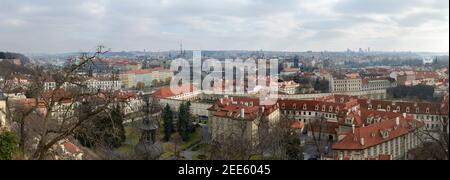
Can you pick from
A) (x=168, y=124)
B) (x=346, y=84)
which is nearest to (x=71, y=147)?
(x=168, y=124)

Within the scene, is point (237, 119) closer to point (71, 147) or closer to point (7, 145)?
point (71, 147)

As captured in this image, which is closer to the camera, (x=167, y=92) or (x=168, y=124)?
(x=168, y=124)

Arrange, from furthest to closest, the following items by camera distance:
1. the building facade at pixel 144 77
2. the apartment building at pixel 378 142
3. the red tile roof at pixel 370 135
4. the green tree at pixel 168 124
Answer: the building facade at pixel 144 77, the green tree at pixel 168 124, the red tile roof at pixel 370 135, the apartment building at pixel 378 142

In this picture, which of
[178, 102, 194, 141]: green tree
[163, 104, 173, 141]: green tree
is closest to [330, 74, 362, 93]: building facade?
[178, 102, 194, 141]: green tree

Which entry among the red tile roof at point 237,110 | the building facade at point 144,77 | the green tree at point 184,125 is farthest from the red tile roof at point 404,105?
the building facade at point 144,77

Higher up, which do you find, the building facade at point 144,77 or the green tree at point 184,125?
the building facade at point 144,77

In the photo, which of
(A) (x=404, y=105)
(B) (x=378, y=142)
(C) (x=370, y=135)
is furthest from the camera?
(A) (x=404, y=105)

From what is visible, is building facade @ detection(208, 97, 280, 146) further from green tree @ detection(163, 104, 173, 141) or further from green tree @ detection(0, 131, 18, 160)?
green tree @ detection(0, 131, 18, 160)

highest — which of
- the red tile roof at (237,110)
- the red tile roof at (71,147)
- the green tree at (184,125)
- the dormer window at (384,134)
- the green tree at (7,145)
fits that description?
the green tree at (7,145)

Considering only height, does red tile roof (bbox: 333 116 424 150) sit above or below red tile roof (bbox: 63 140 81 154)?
below

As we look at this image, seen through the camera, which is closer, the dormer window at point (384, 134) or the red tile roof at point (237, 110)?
the dormer window at point (384, 134)

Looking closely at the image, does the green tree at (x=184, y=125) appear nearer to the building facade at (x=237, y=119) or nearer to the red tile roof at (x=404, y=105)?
the building facade at (x=237, y=119)
